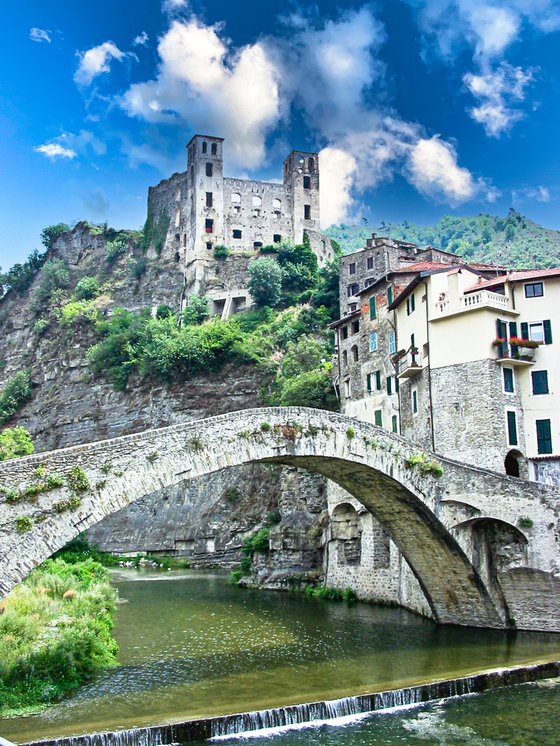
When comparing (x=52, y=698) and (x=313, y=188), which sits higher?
A: (x=313, y=188)

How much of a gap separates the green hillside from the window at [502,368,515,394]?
61161mm

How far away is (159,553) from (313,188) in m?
47.6

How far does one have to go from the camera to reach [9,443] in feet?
205

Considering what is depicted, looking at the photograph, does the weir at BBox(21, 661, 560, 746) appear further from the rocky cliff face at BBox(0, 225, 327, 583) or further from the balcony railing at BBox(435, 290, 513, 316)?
the rocky cliff face at BBox(0, 225, 327, 583)

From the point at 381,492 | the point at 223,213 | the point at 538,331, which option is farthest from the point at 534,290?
the point at 223,213

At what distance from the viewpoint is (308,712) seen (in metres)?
17.2

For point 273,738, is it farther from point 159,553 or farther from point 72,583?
point 159,553

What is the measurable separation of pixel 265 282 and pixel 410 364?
4025 cm

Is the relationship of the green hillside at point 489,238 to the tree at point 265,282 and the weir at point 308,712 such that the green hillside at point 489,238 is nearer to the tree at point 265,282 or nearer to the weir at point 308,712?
the tree at point 265,282

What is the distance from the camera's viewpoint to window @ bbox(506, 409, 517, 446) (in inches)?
1202

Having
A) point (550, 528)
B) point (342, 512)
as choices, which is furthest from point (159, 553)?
point (550, 528)

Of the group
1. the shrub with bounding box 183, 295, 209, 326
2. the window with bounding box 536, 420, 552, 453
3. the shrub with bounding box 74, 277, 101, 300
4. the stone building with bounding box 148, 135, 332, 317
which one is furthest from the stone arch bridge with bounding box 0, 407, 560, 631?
the shrub with bounding box 74, 277, 101, 300

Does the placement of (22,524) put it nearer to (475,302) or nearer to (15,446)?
(475,302)

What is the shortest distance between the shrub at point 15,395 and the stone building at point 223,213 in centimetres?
2045
